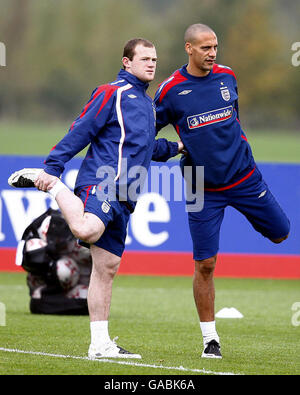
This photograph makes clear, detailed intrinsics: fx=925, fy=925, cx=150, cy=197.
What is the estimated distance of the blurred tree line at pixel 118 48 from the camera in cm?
6166

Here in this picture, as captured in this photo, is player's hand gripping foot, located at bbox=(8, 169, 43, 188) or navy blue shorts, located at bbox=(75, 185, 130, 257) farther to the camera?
player's hand gripping foot, located at bbox=(8, 169, 43, 188)

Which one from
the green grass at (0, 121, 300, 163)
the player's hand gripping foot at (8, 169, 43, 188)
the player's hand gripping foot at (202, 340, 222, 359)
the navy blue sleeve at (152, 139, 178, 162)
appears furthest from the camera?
the green grass at (0, 121, 300, 163)

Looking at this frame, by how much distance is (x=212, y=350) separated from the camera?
22.9ft

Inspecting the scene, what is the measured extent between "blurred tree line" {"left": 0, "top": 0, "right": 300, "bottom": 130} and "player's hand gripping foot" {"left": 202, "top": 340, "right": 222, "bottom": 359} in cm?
4419

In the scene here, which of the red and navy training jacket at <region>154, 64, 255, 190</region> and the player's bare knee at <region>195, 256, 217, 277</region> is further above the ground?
the red and navy training jacket at <region>154, 64, 255, 190</region>

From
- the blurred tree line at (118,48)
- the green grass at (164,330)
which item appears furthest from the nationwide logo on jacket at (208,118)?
the blurred tree line at (118,48)

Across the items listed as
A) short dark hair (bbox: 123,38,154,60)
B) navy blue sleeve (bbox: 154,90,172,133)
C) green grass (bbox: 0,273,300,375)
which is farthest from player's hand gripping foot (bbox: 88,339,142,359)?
short dark hair (bbox: 123,38,154,60)

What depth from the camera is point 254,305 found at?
1076cm

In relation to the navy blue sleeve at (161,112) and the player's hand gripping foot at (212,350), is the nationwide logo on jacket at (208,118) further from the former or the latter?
the player's hand gripping foot at (212,350)

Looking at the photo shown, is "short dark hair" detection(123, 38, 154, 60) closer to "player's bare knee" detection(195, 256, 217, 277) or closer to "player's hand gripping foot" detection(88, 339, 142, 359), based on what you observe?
"player's bare knee" detection(195, 256, 217, 277)

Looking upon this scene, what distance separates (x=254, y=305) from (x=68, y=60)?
64052mm

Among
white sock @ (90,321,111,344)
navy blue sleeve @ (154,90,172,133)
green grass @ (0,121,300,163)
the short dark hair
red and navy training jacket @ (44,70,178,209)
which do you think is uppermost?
green grass @ (0,121,300,163)

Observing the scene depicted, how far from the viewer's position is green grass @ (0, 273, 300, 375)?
6.32 m
